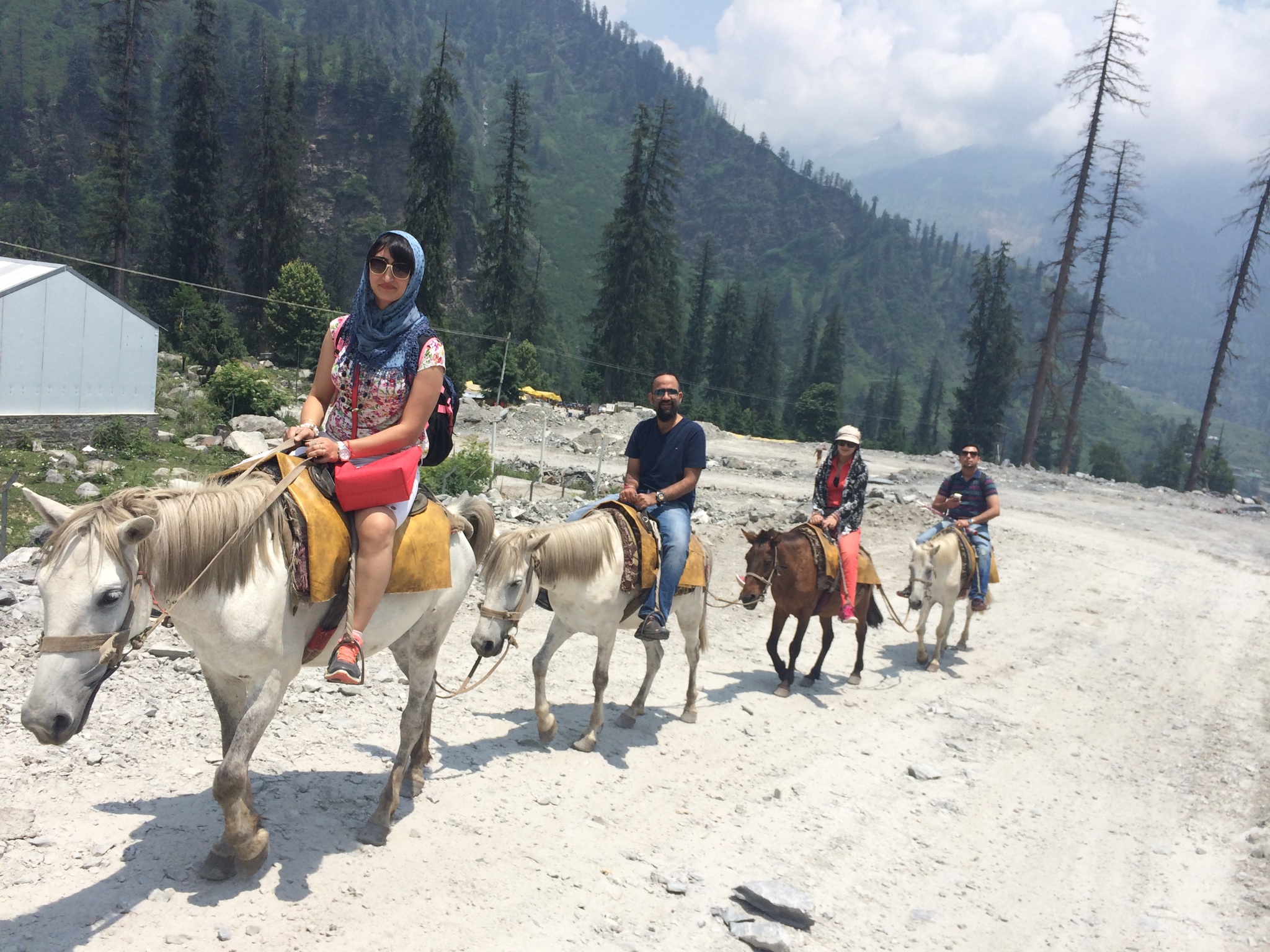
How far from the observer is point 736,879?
4688 mm

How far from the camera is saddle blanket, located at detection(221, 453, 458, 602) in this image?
3.74 m

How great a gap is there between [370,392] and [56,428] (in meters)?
18.1

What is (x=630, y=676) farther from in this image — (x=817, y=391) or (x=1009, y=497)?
(x=817, y=391)

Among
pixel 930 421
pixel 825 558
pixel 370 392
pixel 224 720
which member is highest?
pixel 930 421

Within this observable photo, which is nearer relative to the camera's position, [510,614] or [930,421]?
[510,614]

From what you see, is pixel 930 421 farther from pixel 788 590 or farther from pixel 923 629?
pixel 788 590

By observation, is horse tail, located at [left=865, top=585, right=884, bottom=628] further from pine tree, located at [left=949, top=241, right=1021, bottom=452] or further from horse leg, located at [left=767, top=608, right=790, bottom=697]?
pine tree, located at [left=949, top=241, right=1021, bottom=452]

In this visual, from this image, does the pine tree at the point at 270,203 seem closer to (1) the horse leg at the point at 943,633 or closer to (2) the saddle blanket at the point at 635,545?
(1) the horse leg at the point at 943,633

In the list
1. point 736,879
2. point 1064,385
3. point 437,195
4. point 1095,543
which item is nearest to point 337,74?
point 437,195

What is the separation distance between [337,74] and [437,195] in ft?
286

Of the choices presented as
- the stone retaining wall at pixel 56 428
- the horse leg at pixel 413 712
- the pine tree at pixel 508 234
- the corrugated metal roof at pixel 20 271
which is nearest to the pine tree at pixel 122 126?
the pine tree at pixel 508 234

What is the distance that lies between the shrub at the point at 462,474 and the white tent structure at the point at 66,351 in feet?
29.9

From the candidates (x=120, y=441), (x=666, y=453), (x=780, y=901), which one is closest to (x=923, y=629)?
(x=666, y=453)

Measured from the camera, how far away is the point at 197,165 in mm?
45938
